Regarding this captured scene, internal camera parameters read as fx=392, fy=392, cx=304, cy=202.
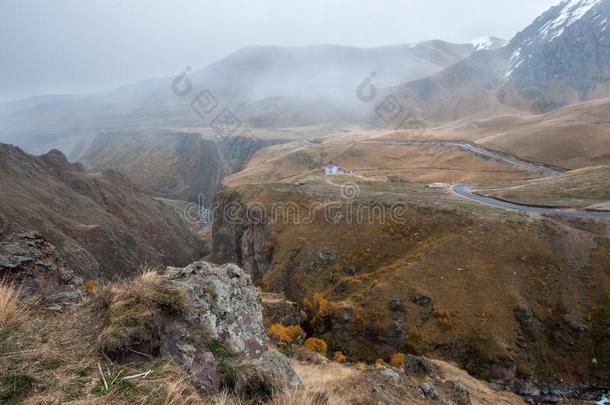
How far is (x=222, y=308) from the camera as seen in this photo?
35.1 feet

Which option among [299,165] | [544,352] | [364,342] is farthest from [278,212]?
[299,165]

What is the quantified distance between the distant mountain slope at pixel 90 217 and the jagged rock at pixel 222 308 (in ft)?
108

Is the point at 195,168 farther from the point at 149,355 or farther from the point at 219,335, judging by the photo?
the point at 149,355

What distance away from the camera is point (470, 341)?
30.1 metres

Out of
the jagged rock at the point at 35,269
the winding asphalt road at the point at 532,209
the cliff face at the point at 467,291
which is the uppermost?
the jagged rock at the point at 35,269

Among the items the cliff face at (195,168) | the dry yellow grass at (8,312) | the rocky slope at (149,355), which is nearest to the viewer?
the rocky slope at (149,355)

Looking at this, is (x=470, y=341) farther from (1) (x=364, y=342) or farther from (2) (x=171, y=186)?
(2) (x=171, y=186)

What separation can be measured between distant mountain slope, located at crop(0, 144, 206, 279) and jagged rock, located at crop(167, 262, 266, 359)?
108 feet

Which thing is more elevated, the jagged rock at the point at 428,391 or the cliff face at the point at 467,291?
the jagged rock at the point at 428,391

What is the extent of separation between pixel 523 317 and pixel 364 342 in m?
12.9

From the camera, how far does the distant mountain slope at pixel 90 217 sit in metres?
53.6

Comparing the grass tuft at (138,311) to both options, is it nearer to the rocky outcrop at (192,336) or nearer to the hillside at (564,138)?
the rocky outcrop at (192,336)

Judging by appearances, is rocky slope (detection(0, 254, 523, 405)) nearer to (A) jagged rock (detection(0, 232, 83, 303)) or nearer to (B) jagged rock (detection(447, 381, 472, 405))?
(A) jagged rock (detection(0, 232, 83, 303))

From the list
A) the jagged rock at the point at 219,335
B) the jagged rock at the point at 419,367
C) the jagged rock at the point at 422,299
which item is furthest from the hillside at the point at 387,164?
the jagged rock at the point at 219,335
